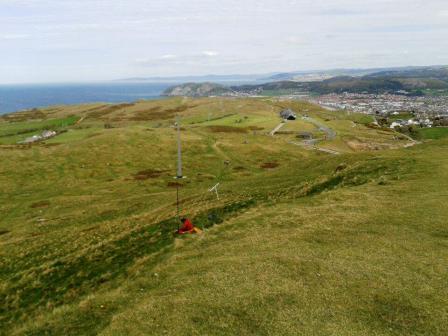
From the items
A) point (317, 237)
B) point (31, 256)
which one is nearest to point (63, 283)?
point (31, 256)

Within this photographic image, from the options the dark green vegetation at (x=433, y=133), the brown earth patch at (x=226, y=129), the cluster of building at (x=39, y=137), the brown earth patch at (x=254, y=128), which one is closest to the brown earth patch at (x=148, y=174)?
the brown earth patch at (x=226, y=129)

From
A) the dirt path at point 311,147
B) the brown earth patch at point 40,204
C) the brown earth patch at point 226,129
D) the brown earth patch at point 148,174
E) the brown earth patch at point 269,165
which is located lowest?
the brown earth patch at point 269,165

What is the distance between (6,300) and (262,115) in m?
167

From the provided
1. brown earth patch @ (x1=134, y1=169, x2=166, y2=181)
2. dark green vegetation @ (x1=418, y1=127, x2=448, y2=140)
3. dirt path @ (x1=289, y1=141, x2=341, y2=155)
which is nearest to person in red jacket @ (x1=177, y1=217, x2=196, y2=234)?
brown earth patch @ (x1=134, y1=169, x2=166, y2=181)

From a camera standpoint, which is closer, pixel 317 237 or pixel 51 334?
pixel 51 334

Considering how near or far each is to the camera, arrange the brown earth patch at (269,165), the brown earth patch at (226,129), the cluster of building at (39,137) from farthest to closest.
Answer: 1. the brown earth patch at (226,129)
2. the cluster of building at (39,137)
3. the brown earth patch at (269,165)

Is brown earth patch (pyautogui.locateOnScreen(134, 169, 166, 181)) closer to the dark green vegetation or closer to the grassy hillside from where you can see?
the grassy hillside

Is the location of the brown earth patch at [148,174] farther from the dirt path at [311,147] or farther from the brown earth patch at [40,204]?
the dirt path at [311,147]

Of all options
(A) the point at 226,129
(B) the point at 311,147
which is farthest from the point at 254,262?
(A) the point at 226,129

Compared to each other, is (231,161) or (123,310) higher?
(123,310)

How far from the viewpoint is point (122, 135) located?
118 metres

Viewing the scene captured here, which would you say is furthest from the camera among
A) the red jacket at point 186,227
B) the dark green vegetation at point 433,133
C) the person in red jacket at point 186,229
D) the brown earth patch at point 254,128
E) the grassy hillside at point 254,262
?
the dark green vegetation at point 433,133

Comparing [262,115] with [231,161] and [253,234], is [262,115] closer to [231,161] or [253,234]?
[231,161]

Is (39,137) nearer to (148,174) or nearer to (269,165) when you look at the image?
(148,174)
